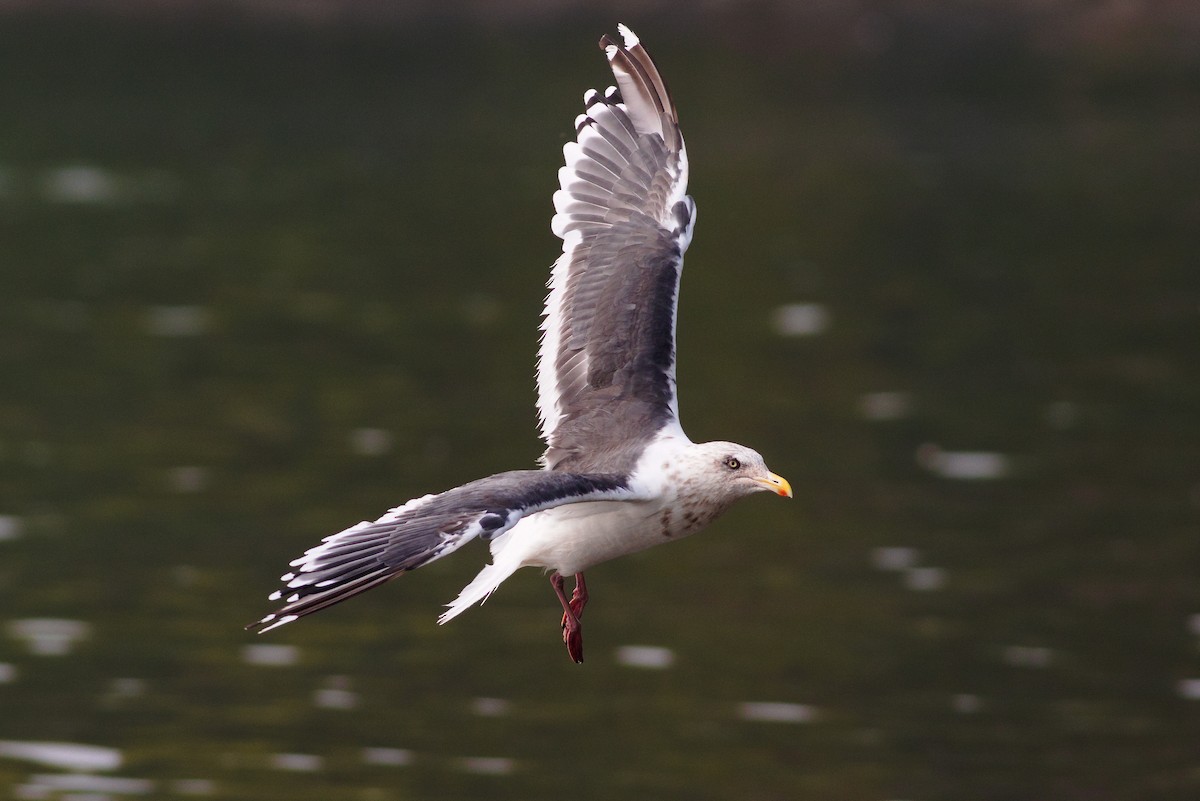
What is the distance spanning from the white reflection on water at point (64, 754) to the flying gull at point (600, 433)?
14.8m

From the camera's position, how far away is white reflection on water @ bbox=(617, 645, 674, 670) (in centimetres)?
3048

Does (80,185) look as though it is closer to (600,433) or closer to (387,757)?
(387,757)

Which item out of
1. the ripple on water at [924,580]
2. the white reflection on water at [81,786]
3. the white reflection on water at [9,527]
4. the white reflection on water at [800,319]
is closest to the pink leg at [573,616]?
the white reflection on water at [81,786]

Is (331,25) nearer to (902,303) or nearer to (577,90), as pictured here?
(577,90)

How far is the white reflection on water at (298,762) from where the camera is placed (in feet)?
86.9

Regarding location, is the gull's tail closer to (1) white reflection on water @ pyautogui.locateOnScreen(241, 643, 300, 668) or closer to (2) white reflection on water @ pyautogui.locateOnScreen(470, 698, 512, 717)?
(2) white reflection on water @ pyautogui.locateOnScreen(470, 698, 512, 717)

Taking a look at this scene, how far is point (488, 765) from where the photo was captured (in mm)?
26781

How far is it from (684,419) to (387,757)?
39.8ft

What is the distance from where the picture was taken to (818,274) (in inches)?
2121

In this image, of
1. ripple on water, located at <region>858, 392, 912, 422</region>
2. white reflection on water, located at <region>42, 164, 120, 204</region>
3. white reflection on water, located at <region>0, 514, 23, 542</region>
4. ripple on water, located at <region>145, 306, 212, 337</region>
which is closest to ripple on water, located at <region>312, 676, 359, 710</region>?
white reflection on water, located at <region>0, 514, 23, 542</region>

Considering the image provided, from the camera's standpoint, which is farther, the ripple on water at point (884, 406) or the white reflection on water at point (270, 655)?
the ripple on water at point (884, 406)

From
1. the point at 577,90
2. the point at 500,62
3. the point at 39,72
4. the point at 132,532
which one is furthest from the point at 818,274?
the point at 39,72

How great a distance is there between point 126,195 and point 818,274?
20361 millimetres

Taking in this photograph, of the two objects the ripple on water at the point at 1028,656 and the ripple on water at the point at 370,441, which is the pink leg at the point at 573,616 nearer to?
the ripple on water at the point at 1028,656
